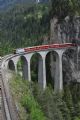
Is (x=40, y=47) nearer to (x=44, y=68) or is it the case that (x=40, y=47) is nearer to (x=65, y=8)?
(x=44, y=68)

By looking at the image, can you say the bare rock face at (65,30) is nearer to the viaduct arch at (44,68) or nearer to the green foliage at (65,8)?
the green foliage at (65,8)

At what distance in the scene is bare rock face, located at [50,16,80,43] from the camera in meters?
91.1

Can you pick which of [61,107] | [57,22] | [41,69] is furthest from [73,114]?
[57,22]

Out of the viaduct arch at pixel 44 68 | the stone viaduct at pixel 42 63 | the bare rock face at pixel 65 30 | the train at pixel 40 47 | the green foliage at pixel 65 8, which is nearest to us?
the stone viaduct at pixel 42 63

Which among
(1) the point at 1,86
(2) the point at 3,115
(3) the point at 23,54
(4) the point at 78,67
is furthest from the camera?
(4) the point at 78,67

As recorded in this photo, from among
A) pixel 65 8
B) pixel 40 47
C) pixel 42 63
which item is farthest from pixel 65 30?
pixel 40 47

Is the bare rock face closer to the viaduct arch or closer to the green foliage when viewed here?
the green foliage

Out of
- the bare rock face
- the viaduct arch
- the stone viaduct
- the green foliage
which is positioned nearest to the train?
the stone viaduct

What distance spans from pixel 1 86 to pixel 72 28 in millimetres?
55954

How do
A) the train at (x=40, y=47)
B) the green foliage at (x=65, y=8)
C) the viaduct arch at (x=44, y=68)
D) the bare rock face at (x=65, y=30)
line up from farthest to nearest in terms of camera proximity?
1. the green foliage at (x=65, y=8)
2. the bare rock face at (x=65, y=30)
3. the viaduct arch at (x=44, y=68)
4. the train at (x=40, y=47)

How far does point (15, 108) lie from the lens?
3041cm

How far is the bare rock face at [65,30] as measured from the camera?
91125 mm

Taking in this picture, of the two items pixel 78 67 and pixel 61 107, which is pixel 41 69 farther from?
pixel 61 107

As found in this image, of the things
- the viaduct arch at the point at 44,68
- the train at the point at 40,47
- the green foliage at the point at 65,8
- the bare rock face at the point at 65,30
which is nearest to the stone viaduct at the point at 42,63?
the viaduct arch at the point at 44,68
